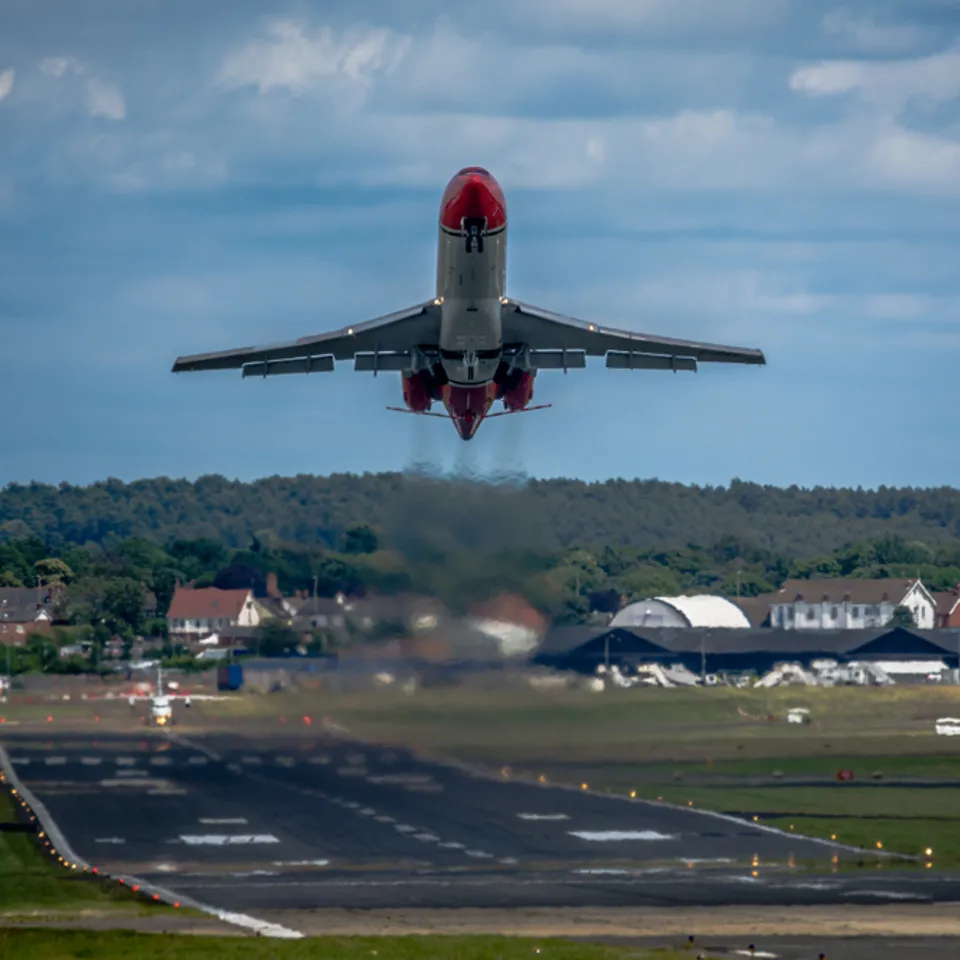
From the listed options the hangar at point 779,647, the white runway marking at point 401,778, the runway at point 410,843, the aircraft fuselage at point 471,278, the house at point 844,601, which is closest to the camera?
the runway at point 410,843

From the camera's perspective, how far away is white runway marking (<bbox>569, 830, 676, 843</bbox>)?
51188 millimetres

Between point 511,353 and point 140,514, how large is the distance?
83.7 meters

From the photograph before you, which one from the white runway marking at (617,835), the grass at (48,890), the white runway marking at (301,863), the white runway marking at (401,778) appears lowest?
the grass at (48,890)

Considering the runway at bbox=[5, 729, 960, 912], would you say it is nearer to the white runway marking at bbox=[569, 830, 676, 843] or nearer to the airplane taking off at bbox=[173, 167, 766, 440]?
the white runway marking at bbox=[569, 830, 676, 843]

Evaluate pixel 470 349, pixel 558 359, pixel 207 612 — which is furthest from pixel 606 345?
pixel 207 612

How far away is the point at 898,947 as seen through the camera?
34.4m

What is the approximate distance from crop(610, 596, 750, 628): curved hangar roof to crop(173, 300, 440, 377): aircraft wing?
48.9 m

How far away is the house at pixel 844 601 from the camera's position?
127 metres

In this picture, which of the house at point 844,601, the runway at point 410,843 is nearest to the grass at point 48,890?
the runway at point 410,843

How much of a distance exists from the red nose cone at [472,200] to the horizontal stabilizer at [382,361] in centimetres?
843

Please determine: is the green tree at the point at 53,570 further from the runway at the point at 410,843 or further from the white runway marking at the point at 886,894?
the white runway marking at the point at 886,894

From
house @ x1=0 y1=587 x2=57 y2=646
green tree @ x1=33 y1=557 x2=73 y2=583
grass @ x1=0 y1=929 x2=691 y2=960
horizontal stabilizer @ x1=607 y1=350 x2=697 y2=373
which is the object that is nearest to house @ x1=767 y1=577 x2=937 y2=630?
green tree @ x1=33 y1=557 x2=73 y2=583

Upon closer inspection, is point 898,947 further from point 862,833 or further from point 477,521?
point 477,521

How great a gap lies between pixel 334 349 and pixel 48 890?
17.3m
